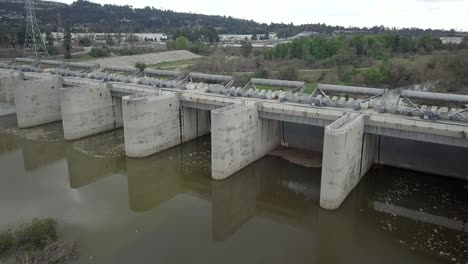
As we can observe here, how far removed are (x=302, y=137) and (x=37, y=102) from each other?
84.8 ft

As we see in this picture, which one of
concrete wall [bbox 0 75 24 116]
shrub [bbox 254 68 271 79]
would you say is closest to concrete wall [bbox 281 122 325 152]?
shrub [bbox 254 68 271 79]

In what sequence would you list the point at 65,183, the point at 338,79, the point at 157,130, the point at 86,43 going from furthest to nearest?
the point at 86,43 → the point at 338,79 → the point at 157,130 → the point at 65,183

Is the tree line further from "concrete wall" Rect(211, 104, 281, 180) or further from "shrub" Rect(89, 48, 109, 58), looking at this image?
"concrete wall" Rect(211, 104, 281, 180)

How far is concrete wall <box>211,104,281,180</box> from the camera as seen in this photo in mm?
22828

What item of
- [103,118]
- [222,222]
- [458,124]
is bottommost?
[222,222]

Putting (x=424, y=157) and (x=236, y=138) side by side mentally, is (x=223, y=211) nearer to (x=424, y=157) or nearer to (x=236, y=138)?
(x=236, y=138)

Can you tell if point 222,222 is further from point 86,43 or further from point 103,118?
point 86,43

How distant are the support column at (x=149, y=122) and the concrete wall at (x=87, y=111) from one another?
20.9 ft

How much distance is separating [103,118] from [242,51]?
62246mm

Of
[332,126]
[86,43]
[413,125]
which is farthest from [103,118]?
[86,43]

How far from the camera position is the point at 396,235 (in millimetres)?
17875

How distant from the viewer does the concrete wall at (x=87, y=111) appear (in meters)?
30.8

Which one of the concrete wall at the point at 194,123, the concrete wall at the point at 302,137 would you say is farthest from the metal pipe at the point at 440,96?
the concrete wall at the point at 194,123

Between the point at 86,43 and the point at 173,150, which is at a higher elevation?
the point at 86,43
